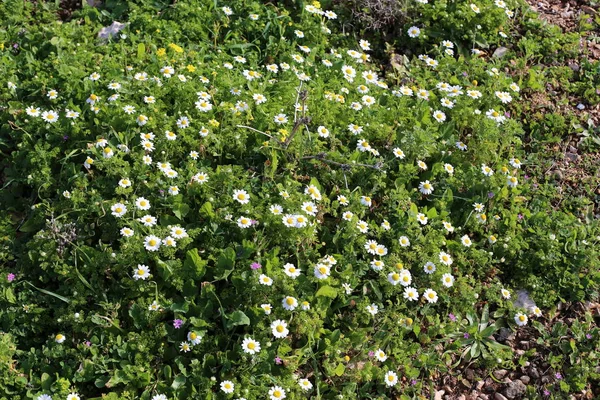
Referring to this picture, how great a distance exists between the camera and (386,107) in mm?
4852

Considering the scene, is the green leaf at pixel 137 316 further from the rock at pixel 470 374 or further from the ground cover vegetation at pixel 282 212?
the rock at pixel 470 374

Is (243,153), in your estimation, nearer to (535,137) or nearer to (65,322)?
(65,322)

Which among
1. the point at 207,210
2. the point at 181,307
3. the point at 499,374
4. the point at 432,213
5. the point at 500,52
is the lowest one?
the point at 499,374

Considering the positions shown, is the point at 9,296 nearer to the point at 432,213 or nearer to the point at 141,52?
the point at 141,52

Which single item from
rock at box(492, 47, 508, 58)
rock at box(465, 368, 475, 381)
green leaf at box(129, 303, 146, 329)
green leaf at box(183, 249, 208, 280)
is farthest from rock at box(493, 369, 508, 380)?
rock at box(492, 47, 508, 58)

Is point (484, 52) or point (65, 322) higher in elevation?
point (484, 52)

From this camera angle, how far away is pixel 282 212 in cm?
382

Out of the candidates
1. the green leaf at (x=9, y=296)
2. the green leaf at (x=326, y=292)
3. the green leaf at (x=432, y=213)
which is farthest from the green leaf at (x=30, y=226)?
the green leaf at (x=432, y=213)

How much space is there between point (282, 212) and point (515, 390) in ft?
5.81

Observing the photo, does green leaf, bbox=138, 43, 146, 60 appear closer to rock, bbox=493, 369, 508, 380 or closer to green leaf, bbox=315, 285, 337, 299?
green leaf, bbox=315, 285, 337, 299

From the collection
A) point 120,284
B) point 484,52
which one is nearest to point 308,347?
point 120,284

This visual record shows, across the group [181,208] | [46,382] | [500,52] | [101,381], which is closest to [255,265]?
[181,208]

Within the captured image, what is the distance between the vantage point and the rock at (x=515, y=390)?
12.7 ft

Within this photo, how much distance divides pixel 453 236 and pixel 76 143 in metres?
2.58
